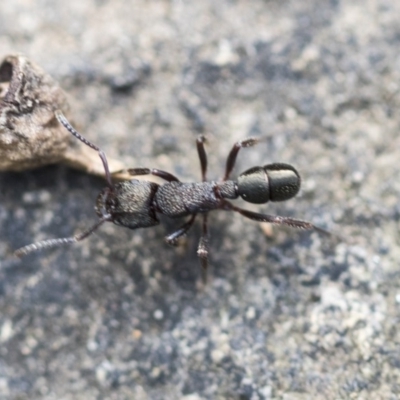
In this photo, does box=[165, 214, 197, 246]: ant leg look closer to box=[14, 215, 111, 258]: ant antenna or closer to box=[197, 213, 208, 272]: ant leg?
box=[197, 213, 208, 272]: ant leg

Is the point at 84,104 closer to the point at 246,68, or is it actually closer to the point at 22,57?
the point at 22,57

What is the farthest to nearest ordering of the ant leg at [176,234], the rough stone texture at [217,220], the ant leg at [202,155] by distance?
the ant leg at [202,155]
the ant leg at [176,234]
the rough stone texture at [217,220]

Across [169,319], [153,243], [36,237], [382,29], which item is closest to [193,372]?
[169,319]

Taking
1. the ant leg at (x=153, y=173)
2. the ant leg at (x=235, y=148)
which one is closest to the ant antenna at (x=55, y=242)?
the ant leg at (x=153, y=173)

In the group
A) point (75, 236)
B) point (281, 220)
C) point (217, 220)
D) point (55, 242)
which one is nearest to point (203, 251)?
point (217, 220)

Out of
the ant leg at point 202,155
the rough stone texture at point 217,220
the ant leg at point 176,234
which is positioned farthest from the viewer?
the ant leg at point 202,155

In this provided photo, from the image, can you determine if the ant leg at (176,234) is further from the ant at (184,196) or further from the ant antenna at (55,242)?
the ant antenna at (55,242)
